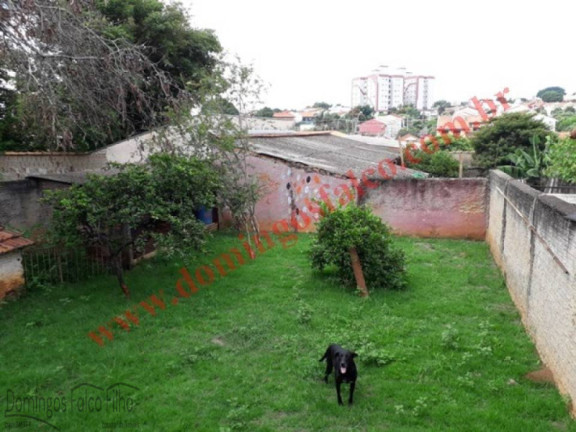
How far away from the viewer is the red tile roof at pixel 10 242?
7.24 metres

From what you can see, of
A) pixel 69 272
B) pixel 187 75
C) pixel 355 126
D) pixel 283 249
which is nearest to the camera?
pixel 69 272

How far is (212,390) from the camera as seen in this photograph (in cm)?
498

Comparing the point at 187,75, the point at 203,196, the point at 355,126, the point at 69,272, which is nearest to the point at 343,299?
the point at 203,196

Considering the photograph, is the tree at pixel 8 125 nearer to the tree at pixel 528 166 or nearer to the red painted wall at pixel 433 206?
the red painted wall at pixel 433 206

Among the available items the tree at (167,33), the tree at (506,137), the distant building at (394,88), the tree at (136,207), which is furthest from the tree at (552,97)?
the tree at (136,207)

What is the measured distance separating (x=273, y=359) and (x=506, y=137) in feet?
61.0

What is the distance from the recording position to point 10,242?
7.45m

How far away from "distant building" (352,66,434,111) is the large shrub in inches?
3004

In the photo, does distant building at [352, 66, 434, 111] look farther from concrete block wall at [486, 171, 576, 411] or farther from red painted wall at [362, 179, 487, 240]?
concrete block wall at [486, 171, 576, 411]

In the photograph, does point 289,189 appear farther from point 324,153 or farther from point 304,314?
point 304,314

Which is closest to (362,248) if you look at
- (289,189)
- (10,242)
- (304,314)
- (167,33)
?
(304,314)

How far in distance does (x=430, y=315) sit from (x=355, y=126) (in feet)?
106

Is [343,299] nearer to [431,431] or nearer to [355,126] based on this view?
[431,431]

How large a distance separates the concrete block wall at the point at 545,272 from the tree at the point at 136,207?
514cm
